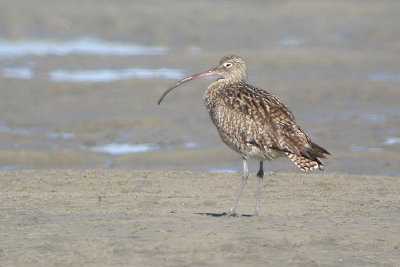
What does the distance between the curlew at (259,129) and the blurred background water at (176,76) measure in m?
2.80

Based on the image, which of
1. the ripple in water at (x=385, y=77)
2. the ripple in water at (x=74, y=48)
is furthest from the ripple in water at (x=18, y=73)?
the ripple in water at (x=385, y=77)

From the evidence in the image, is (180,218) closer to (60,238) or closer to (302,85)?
(60,238)

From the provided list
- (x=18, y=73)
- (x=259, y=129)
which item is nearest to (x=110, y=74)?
(x=18, y=73)

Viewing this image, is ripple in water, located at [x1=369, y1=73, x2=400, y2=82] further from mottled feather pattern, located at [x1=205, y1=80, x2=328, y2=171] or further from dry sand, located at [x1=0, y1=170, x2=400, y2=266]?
Answer: mottled feather pattern, located at [x1=205, y1=80, x2=328, y2=171]

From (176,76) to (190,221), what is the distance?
A: 10.0 metres

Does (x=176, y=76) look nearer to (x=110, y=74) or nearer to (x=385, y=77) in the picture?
(x=110, y=74)

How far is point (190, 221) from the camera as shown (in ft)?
25.1

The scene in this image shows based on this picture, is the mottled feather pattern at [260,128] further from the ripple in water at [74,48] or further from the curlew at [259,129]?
the ripple in water at [74,48]

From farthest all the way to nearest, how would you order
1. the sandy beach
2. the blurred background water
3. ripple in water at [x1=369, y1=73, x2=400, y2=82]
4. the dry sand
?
ripple in water at [x1=369, y1=73, x2=400, y2=82] → the blurred background water → the sandy beach → the dry sand

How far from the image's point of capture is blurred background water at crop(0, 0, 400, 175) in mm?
12359

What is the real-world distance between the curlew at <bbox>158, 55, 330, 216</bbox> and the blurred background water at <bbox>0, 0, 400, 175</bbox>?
2.80 metres

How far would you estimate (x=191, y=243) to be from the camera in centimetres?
690

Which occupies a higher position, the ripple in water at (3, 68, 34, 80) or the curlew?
the ripple in water at (3, 68, 34, 80)

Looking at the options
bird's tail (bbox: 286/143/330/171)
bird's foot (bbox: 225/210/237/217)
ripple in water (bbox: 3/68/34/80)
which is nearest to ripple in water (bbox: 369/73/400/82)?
ripple in water (bbox: 3/68/34/80)
